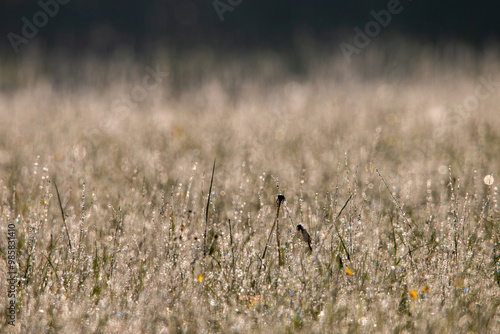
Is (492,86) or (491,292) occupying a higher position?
(492,86)

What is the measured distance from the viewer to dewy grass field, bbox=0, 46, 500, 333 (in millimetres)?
1780

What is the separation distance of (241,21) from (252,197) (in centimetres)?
893

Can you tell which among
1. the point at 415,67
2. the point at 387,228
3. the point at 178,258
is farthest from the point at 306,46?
the point at 178,258

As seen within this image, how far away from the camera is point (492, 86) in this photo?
6238 millimetres

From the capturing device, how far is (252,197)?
297 cm

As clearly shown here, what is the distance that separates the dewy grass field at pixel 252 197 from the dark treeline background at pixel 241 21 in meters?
3.04

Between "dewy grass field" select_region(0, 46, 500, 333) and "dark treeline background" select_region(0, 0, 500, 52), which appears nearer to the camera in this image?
"dewy grass field" select_region(0, 46, 500, 333)

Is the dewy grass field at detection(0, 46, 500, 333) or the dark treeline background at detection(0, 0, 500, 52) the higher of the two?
the dark treeline background at detection(0, 0, 500, 52)

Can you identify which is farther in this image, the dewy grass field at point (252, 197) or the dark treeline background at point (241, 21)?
the dark treeline background at point (241, 21)

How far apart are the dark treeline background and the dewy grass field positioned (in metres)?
3.04

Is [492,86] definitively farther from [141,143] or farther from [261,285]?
[261,285]

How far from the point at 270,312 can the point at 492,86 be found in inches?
214

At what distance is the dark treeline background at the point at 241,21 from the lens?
1018 cm

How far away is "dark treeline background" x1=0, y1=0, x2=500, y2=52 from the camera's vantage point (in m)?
10.2
